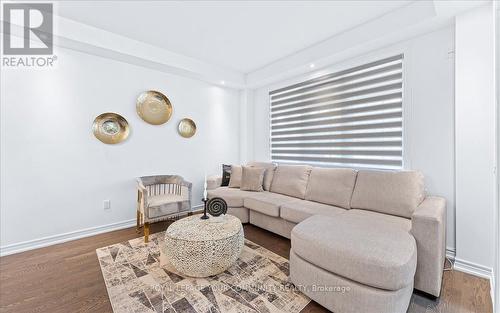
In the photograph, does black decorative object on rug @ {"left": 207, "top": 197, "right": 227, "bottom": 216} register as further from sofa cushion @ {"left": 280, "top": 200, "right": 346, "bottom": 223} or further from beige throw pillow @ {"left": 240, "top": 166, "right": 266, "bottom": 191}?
beige throw pillow @ {"left": 240, "top": 166, "right": 266, "bottom": 191}

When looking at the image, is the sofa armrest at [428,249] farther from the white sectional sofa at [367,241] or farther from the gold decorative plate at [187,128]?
the gold decorative plate at [187,128]

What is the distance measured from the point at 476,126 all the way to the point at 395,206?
1043mm

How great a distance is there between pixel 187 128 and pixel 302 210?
2529mm

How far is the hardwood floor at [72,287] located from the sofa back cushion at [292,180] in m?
0.85

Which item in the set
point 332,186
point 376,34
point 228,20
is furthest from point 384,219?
point 228,20

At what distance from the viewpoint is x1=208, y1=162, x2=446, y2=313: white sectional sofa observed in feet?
4.34

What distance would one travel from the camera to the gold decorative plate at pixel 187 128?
12.4ft

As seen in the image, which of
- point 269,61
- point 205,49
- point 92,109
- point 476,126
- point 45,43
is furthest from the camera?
point 269,61

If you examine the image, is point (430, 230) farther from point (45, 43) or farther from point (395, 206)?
point (45, 43)

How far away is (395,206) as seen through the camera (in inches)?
87.1

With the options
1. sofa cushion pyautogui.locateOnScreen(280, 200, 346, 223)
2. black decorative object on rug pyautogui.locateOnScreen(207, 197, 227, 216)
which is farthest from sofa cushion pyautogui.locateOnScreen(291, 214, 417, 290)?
black decorative object on rug pyautogui.locateOnScreen(207, 197, 227, 216)

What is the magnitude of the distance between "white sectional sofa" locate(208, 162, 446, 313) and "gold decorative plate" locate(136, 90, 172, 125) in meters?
2.27

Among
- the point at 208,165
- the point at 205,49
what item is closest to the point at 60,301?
the point at 208,165

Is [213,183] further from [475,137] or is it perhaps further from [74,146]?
[475,137]
